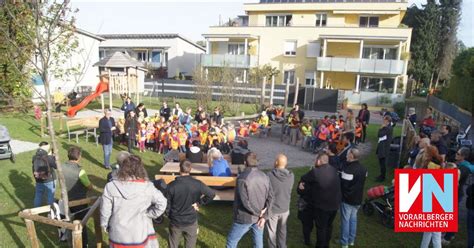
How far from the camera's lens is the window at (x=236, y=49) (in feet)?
112

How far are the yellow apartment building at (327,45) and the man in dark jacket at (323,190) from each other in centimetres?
2282

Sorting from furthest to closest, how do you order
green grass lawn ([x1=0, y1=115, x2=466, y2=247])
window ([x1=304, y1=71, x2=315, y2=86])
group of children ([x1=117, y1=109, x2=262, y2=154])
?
1. window ([x1=304, y1=71, x2=315, y2=86])
2. group of children ([x1=117, y1=109, x2=262, y2=154])
3. green grass lawn ([x1=0, y1=115, x2=466, y2=247])

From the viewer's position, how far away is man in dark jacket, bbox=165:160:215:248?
4.48 m

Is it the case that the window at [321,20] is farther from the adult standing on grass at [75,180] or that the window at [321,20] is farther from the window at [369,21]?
the adult standing on grass at [75,180]

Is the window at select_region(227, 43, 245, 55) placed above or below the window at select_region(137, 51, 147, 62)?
above

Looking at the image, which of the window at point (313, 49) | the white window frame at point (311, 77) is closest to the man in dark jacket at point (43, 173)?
the white window frame at point (311, 77)

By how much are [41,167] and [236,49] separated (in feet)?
97.8

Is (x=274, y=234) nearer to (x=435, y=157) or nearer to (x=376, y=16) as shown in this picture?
(x=435, y=157)

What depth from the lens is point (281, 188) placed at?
496cm

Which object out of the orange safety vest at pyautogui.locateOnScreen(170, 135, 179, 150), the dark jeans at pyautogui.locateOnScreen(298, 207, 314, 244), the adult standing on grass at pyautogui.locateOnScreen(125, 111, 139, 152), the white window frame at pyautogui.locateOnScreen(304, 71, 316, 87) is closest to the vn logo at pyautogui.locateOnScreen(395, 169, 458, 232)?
the dark jeans at pyautogui.locateOnScreen(298, 207, 314, 244)

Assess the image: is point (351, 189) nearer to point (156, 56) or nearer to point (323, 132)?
point (323, 132)

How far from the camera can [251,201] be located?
4.60m

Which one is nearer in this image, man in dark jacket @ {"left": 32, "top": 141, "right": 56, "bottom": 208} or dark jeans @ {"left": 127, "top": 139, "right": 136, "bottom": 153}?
man in dark jacket @ {"left": 32, "top": 141, "right": 56, "bottom": 208}

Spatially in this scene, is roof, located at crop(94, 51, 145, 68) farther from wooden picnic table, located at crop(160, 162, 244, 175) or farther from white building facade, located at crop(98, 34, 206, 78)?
white building facade, located at crop(98, 34, 206, 78)
